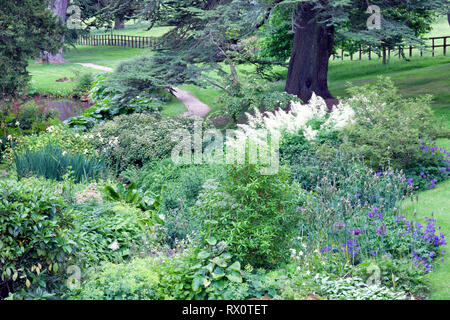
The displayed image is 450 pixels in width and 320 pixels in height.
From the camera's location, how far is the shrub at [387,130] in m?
8.45

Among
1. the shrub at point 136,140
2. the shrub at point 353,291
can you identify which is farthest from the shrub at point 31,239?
the shrub at point 136,140

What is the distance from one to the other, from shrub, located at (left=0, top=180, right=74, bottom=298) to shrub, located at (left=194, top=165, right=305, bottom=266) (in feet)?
5.24

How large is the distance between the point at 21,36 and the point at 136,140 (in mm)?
5094

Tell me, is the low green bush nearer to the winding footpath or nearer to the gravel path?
the winding footpath

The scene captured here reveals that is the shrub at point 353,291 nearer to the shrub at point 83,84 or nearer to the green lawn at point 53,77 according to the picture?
the green lawn at point 53,77

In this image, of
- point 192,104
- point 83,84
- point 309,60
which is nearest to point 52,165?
point 309,60

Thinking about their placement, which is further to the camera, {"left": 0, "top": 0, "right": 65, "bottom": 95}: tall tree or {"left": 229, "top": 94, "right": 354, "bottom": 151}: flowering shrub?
{"left": 0, "top": 0, "right": 65, "bottom": 95}: tall tree

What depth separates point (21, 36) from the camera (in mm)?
13398

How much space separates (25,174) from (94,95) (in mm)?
12446

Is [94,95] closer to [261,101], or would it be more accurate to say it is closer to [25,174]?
[261,101]

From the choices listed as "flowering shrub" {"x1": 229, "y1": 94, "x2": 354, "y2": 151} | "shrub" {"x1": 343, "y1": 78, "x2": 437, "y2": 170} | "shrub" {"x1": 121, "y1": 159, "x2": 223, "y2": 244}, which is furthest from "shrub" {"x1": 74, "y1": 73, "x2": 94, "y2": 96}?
"shrub" {"x1": 343, "y1": 78, "x2": 437, "y2": 170}

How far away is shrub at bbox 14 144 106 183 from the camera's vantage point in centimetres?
898

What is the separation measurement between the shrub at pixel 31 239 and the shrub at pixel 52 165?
373 cm
